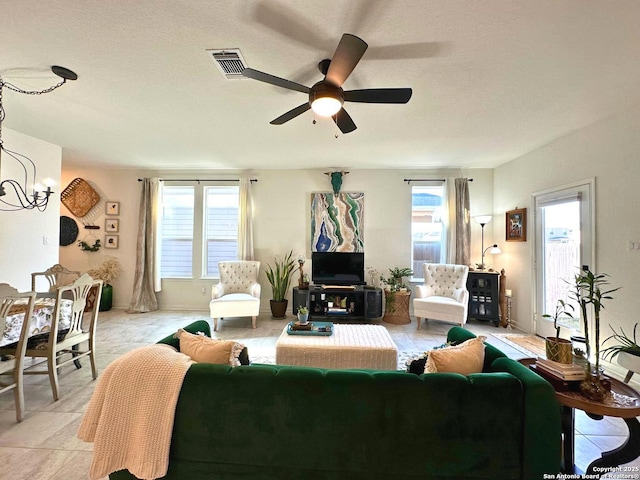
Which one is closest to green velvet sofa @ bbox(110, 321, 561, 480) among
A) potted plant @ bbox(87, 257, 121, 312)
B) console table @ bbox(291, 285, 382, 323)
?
console table @ bbox(291, 285, 382, 323)

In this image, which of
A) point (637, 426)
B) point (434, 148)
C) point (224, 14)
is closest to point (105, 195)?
point (224, 14)

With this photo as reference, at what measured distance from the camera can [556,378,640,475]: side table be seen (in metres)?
1.26

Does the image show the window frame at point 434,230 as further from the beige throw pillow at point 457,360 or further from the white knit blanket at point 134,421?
the white knit blanket at point 134,421

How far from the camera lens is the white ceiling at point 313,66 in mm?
1654

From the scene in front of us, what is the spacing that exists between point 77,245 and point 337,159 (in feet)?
17.1

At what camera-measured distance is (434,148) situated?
159 inches

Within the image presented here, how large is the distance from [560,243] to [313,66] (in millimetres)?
3834

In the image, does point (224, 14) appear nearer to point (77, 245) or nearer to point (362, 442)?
point (362, 442)

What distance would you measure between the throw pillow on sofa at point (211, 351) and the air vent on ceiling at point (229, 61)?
1949 millimetres

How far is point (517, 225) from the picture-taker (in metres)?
4.41

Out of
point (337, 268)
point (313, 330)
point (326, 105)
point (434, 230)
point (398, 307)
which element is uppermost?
point (326, 105)

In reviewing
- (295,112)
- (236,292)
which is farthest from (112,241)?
(295,112)

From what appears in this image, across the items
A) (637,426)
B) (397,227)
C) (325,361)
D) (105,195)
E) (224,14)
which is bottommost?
(325,361)

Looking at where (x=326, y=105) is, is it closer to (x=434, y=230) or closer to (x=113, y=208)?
(x=434, y=230)
